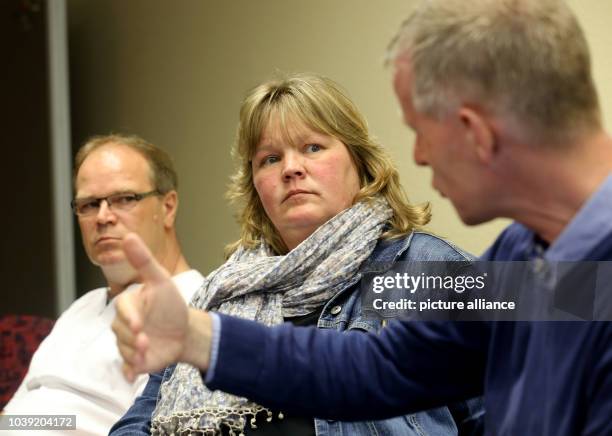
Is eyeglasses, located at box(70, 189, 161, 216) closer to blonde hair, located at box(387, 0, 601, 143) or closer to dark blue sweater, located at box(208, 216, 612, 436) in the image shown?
dark blue sweater, located at box(208, 216, 612, 436)

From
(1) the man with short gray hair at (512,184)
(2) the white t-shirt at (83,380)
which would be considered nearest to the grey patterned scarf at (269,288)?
(2) the white t-shirt at (83,380)

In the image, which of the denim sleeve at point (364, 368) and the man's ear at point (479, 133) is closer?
the man's ear at point (479, 133)

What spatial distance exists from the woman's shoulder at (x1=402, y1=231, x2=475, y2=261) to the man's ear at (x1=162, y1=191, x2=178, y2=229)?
113 centimetres

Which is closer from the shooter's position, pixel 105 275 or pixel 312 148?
pixel 312 148

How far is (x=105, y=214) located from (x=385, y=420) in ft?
4.49

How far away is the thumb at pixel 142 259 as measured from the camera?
1022 millimetres

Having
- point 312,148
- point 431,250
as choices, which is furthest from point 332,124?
point 431,250

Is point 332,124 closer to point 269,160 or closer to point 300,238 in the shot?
point 269,160

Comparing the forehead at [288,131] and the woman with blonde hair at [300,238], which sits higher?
the forehead at [288,131]

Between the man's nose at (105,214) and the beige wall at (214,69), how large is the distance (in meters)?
0.64

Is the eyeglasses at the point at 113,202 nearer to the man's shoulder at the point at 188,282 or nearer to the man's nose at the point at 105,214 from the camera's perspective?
the man's nose at the point at 105,214

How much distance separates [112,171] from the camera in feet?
8.71

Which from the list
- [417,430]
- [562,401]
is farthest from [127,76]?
[562,401]

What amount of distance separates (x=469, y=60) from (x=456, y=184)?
6.2 inches
